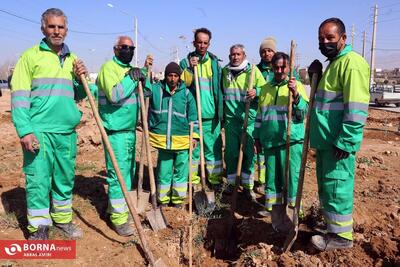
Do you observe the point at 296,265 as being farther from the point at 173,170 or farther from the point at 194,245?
the point at 173,170

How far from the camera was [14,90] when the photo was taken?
12.4 ft

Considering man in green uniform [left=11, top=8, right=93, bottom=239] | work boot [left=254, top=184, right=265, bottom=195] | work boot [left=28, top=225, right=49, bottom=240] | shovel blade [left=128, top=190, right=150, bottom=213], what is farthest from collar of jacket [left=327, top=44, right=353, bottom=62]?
work boot [left=28, top=225, right=49, bottom=240]

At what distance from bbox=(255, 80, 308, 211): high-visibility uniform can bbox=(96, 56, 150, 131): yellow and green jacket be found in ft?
5.36

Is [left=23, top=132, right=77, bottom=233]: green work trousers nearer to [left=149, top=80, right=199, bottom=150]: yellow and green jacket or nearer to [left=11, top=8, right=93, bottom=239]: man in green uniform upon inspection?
[left=11, top=8, right=93, bottom=239]: man in green uniform

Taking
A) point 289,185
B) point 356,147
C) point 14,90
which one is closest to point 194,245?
point 289,185

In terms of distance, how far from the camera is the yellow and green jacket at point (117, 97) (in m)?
4.28

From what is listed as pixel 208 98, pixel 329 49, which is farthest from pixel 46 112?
pixel 329 49

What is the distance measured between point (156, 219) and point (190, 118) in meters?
1.46

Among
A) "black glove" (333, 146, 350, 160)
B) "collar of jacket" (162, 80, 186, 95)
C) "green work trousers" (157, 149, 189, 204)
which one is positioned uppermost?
"collar of jacket" (162, 80, 186, 95)

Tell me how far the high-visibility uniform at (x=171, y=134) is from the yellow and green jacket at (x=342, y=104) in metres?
1.97

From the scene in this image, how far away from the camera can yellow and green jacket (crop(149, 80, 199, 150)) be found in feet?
16.4

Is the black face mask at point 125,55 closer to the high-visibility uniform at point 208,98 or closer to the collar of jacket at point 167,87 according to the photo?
the collar of jacket at point 167,87

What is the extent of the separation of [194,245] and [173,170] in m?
1.10

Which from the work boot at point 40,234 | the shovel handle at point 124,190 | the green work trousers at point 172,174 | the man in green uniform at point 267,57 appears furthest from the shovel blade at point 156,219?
the man in green uniform at point 267,57
